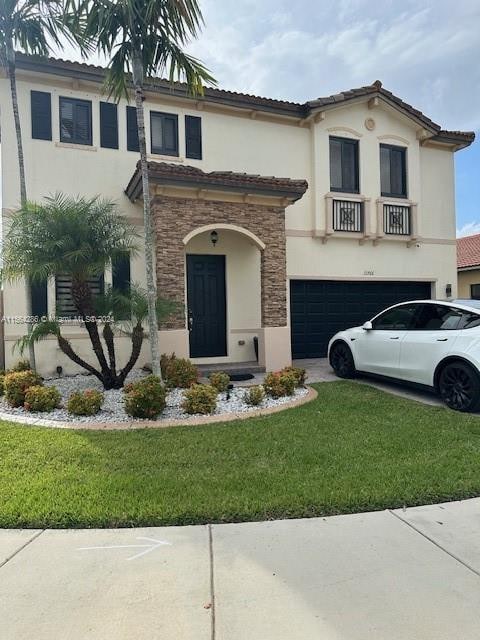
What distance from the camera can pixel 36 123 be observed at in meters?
9.75

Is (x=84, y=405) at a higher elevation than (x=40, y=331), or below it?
below

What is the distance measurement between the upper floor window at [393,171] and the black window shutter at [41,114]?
29.5ft

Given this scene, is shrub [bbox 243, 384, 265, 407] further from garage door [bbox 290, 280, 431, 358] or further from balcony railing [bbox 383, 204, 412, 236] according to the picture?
balcony railing [bbox 383, 204, 412, 236]

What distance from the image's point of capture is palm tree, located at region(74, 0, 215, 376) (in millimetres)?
6477

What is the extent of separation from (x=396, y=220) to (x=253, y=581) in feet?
39.5

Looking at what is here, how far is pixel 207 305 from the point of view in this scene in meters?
11.0

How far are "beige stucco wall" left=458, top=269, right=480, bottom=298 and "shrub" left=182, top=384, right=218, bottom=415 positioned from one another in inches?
618

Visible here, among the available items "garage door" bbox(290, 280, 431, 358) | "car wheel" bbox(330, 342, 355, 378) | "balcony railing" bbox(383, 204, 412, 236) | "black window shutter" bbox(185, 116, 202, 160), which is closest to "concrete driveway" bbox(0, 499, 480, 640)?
"car wheel" bbox(330, 342, 355, 378)

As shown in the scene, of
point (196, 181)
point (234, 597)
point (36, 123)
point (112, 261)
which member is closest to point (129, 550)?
point (234, 597)

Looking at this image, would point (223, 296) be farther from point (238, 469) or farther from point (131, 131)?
point (238, 469)

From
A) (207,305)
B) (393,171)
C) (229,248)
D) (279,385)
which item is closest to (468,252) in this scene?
(393,171)

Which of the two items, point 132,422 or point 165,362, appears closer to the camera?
point 132,422

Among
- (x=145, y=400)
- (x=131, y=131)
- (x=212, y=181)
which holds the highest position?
(x=131, y=131)

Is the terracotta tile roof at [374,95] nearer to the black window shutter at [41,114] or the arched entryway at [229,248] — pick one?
the arched entryway at [229,248]
